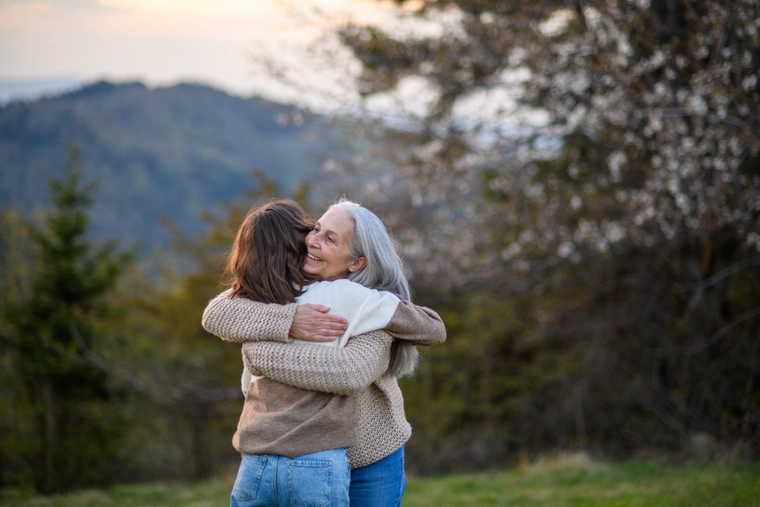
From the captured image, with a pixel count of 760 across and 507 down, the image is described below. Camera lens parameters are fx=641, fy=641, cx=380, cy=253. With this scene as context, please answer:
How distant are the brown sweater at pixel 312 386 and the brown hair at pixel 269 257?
55 millimetres

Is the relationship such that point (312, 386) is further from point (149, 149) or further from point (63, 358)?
point (149, 149)

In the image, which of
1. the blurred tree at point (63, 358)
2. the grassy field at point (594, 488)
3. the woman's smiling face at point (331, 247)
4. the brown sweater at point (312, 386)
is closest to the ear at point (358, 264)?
the woman's smiling face at point (331, 247)

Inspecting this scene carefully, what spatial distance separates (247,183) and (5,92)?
24883mm

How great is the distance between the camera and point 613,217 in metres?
7.01

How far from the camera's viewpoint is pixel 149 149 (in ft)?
127

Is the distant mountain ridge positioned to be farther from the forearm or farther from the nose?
the forearm

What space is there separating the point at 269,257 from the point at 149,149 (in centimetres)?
3939

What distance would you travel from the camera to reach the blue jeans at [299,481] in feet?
6.31

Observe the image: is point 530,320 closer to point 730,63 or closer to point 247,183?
point 730,63

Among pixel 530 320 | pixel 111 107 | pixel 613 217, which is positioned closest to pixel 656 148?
pixel 613 217

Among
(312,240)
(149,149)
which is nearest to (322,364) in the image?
(312,240)

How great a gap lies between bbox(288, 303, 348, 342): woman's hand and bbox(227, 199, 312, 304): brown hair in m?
0.12

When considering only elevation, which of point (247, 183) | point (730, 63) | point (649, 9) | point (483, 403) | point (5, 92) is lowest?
point (483, 403)

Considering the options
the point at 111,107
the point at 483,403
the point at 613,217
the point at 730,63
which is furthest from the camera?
the point at 111,107
